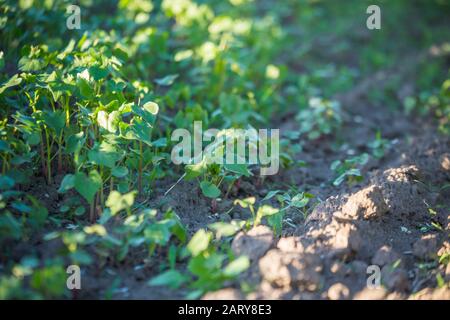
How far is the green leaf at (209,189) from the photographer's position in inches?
105

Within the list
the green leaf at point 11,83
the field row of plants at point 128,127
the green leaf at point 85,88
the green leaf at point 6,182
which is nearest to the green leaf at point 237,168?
the field row of plants at point 128,127

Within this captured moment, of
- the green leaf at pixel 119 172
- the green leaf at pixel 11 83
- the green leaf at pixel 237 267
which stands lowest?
the green leaf at pixel 237 267

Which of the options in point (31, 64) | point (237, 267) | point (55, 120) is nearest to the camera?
point (237, 267)

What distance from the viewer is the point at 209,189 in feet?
8.81

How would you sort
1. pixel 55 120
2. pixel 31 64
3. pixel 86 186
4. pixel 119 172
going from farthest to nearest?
pixel 31 64
pixel 55 120
pixel 119 172
pixel 86 186

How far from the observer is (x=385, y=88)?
477 centimetres

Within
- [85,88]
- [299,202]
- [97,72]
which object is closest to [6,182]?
[85,88]

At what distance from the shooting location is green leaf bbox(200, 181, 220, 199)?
268cm

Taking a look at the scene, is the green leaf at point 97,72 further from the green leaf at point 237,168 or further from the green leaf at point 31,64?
the green leaf at point 237,168

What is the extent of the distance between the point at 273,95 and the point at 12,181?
2.36 meters

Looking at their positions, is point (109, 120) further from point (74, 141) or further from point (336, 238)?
point (336, 238)

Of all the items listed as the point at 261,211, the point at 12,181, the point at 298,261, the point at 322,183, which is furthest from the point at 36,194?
the point at 322,183
